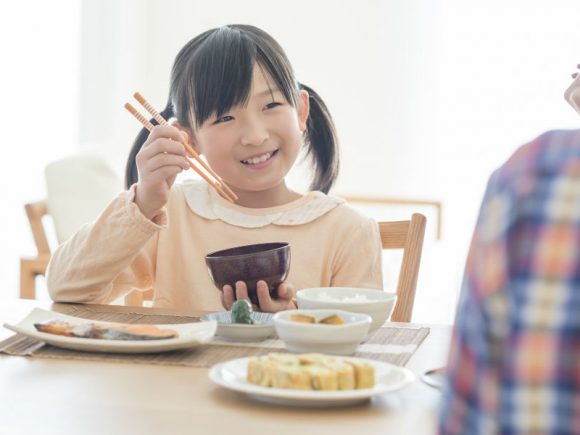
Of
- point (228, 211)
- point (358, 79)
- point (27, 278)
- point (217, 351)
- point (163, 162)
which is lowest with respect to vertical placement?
point (27, 278)

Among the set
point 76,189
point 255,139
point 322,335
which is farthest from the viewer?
point 76,189

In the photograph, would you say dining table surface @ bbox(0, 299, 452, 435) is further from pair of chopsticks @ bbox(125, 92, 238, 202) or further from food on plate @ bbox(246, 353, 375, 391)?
pair of chopsticks @ bbox(125, 92, 238, 202)

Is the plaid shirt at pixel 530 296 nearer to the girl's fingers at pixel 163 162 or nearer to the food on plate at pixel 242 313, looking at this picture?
the food on plate at pixel 242 313

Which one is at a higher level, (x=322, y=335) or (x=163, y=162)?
(x=163, y=162)

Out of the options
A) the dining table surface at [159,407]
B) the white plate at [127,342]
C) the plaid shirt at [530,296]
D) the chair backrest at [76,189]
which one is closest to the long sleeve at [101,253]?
the white plate at [127,342]

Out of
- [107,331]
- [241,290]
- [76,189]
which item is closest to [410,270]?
[241,290]

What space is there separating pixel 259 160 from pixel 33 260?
153 centimetres

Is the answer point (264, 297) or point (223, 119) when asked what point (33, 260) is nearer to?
point (223, 119)

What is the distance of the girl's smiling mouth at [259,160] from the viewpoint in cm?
162

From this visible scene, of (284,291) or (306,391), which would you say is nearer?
(306,391)

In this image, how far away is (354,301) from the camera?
1.14 meters

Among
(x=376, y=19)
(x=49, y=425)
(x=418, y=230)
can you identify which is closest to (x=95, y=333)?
(x=49, y=425)

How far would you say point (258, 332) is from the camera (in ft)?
3.71

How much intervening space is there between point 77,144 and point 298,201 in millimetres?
2997
